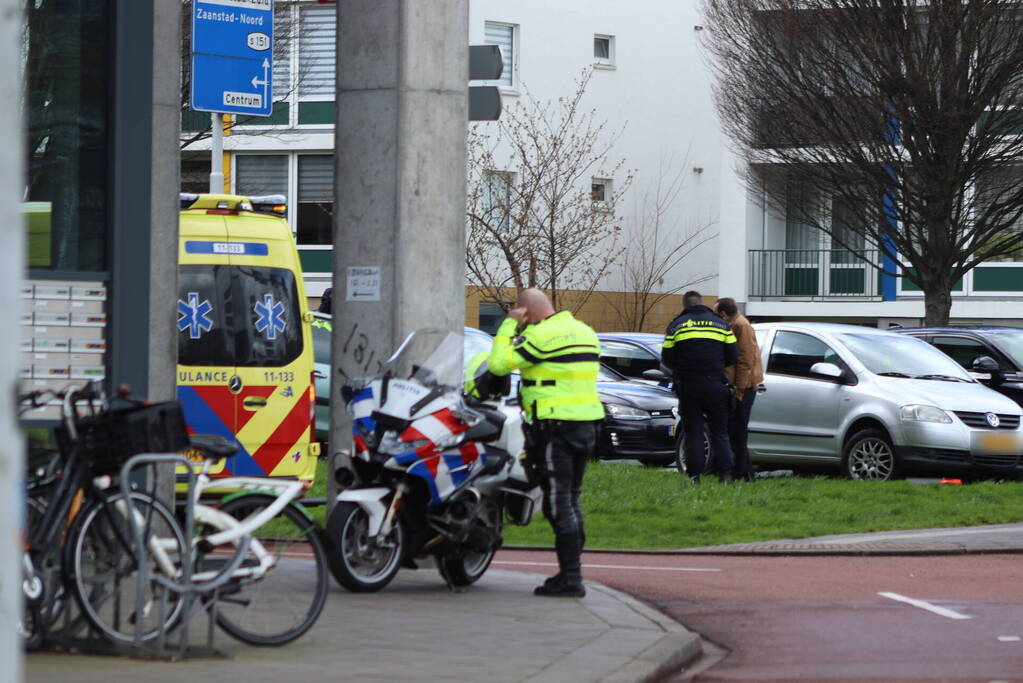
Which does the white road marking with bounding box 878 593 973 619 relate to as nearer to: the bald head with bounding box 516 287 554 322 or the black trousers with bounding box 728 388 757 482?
the bald head with bounding box 516 287 554 322

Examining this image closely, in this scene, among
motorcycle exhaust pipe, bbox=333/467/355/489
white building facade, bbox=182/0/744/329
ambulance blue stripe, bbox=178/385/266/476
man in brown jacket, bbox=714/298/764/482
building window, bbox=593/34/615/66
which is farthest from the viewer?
building window, bbox=593/34/615/66

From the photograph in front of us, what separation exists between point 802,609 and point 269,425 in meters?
5.34

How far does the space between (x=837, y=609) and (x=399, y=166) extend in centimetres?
362

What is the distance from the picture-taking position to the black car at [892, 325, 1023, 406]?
20.3m

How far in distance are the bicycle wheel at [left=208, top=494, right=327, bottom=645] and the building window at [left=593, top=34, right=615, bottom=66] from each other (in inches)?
1380

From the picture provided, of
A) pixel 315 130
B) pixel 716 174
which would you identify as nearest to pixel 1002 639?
pixel 315 130

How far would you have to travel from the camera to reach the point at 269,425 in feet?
46.1

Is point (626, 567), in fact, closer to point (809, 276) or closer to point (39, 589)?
point (39, 589)

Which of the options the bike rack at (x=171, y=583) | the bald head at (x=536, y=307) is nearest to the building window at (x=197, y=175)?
A: the bald head at (x=536, y=307)

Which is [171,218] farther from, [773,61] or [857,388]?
[773,61]

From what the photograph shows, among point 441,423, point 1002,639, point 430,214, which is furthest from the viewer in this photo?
point 430,214

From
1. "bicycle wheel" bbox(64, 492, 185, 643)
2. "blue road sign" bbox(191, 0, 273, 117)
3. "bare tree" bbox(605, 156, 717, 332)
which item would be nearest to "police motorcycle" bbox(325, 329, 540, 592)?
"bicycle wheel" bbox(64, 492, 185, 643)

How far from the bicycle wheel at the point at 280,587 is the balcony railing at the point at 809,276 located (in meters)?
34.1

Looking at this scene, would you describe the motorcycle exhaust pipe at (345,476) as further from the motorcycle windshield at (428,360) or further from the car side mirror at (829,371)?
the car side mirror at (829,371)
